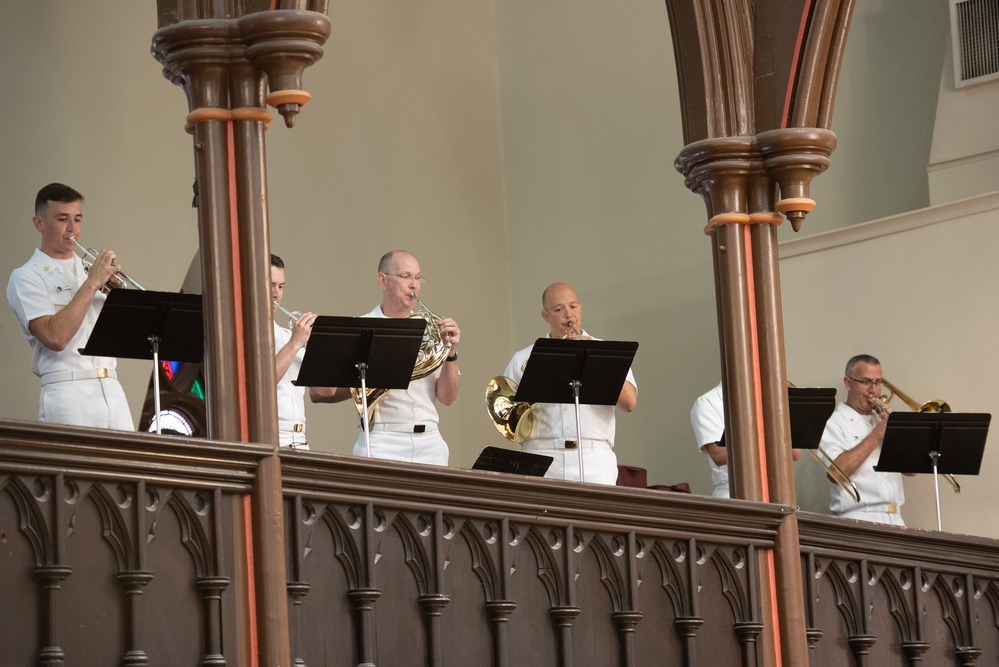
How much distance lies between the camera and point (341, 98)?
37.8ft

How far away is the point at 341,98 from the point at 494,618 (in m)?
6.48

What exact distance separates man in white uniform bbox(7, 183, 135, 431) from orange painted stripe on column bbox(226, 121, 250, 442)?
1.04 m

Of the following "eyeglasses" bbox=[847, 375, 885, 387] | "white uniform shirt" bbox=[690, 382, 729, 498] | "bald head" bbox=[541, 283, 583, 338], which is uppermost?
"bald head" bbox=[541, 283, 583, 338]

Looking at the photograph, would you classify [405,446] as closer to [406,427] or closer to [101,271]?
[406,427]

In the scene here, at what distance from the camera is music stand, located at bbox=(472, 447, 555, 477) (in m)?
7.29

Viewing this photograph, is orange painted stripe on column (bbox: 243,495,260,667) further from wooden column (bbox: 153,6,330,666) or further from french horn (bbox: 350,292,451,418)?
french horn (bbox: 350,292,451,418)

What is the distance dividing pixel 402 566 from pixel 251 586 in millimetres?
625

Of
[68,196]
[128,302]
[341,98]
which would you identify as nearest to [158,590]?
[128,302]

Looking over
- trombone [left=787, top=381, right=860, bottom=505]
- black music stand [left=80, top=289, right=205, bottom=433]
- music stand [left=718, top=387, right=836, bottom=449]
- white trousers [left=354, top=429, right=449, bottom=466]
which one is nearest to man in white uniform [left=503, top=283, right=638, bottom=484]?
white trousers [left=354, top=429, right=449, bottom=466]

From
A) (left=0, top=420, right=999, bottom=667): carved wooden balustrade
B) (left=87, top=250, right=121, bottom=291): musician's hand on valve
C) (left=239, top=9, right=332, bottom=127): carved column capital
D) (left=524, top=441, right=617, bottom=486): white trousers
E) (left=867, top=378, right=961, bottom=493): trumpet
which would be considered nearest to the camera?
(left=0, top=420, right=999, bottom=667): carved wooden balustrade

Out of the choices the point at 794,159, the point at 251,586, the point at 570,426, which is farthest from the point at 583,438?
the point at 251,586

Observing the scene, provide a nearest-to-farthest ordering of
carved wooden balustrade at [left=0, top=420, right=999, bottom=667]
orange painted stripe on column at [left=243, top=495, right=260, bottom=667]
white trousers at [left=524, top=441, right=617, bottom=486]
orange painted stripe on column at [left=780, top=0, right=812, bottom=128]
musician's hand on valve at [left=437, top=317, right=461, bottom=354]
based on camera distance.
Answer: carved wooden balustrade at [left=0, top=420, right=999, bottom=667] → orange painted stripe on column at [left=243, top=495, right=260, bottom=667] → orange painted stripe on column at [left=780, top=0, right=812, bottom=128] → musician's hand on valve at [left=437, top=317, right=461, bottom=354] → white trousers at [left=524, top=441, right=617, bottom=486]

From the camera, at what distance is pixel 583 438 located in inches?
316

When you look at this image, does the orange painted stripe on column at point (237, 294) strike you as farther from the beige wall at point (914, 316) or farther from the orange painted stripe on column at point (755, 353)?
the beige wall at point (914, 316)
